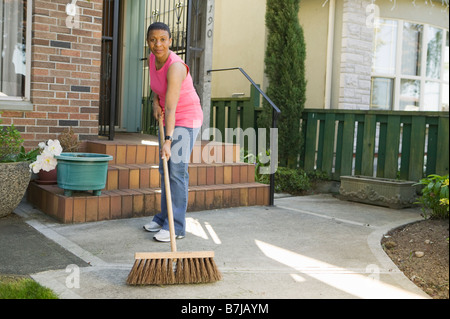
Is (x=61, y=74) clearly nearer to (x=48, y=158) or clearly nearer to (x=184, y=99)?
(x=48, y=158)

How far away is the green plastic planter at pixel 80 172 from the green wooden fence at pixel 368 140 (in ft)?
12.3

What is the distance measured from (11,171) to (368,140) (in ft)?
15.3

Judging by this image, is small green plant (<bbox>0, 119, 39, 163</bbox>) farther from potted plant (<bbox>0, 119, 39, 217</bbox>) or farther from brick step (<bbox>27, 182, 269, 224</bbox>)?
brick step (<bbox>27, 182, 269, 224</bbox>)

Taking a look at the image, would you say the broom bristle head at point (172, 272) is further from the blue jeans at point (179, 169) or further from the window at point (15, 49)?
the window at point (15, 49)

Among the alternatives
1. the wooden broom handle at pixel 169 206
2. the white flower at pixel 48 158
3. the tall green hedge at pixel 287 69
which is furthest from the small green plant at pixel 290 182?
the wooden broom handle at pixel 169 206

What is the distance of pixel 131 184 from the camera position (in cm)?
511

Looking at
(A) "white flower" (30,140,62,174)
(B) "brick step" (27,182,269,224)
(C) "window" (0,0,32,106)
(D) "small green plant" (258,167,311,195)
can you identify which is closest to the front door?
(D) "small green plant" (258,167,311,195)

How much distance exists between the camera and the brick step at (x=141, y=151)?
5.33m

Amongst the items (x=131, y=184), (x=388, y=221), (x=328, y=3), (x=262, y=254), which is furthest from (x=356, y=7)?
(x=262, y=254)

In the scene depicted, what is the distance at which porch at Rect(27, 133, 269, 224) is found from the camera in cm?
459
